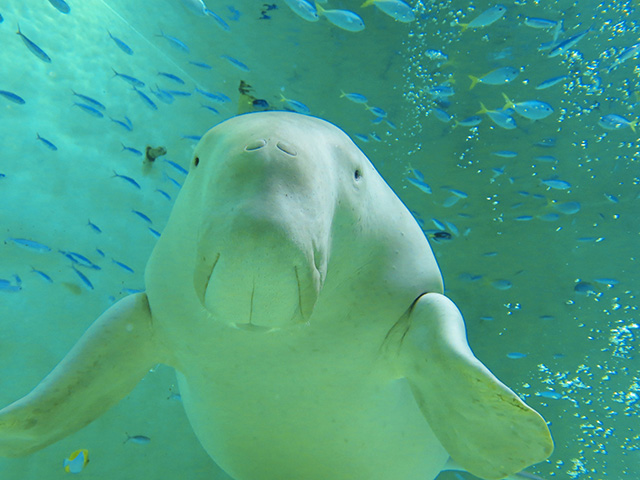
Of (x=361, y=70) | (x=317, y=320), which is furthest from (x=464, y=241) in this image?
(x=317, y=320)

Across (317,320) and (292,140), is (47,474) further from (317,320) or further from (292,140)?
(292,140)

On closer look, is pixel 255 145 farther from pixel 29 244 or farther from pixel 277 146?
pixel 29 244

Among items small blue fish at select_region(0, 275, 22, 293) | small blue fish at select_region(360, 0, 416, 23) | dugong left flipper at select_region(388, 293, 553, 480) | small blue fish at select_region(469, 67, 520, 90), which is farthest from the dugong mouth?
small blue fish at select_region(469, 67, 520, 90)

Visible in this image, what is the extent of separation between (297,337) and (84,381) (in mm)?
1025

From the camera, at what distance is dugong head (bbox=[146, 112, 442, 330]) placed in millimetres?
1129

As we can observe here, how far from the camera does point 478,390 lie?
1532 mm

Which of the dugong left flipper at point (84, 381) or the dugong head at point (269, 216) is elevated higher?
the dugong head at point (269, 216)

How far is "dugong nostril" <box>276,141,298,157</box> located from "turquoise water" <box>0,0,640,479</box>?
568 cm

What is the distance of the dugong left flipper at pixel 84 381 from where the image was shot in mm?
2010

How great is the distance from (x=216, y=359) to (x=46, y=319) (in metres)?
6.10

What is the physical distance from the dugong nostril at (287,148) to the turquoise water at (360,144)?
568cm

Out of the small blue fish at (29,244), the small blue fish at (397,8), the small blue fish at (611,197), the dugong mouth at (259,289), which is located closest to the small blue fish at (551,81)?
the small blue fish at (397,8)

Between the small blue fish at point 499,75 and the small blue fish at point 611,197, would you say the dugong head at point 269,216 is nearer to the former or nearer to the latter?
the small blue fish at point 499,75

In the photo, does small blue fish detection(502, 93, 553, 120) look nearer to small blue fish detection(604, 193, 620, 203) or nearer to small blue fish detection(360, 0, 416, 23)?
small blue fish detection(360, 0, 416, 23)
